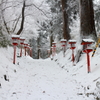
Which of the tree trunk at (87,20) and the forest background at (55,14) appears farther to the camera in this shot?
the forest background at (55,14)

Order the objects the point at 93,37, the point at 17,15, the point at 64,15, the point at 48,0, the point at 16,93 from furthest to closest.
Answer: the point at 48,0 < the point at 17,15 < the point at 64,15 < the point at 93,37 < the point at 16,93

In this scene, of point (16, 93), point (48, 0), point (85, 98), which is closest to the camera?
point (85, 98)

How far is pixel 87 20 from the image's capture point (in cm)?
693

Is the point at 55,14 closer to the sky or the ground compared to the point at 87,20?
closer to the sky

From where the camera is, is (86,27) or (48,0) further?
(48,0)

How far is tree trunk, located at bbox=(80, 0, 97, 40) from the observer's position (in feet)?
22.4

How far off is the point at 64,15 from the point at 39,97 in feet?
31.5

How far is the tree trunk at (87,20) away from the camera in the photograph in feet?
22.4

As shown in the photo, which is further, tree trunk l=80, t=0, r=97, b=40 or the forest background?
the forest background

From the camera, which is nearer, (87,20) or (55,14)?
(87,20)

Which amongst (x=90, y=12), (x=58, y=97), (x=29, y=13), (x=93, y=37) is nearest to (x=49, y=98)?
(x=58, y=97)

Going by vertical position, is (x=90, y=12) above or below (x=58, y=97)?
above

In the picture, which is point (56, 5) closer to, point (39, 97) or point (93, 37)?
point (93, 37)

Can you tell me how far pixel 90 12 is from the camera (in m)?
6.99
